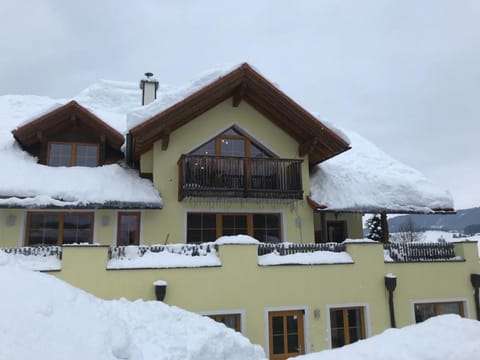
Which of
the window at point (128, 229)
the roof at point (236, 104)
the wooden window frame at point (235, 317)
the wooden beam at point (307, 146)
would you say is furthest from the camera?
the wooden beam at point (307, 146)

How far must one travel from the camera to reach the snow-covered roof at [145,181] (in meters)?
12.0

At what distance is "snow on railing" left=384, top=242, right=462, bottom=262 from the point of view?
39.2ft

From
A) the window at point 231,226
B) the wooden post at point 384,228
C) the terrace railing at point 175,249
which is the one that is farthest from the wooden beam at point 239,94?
the wooden post at point 384,228

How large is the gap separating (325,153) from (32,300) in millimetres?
12073

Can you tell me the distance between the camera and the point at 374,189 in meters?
15.2

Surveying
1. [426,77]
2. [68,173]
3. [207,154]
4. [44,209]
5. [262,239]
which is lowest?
[262,239]

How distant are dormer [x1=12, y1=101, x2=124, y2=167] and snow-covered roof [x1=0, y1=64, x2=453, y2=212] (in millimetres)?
326

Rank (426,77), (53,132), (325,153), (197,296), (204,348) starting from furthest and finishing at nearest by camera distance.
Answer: (426,77)
(325,153)
(53,132)
(197,296)
(204,348)

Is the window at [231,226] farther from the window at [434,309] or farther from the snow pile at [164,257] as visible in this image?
the window at [434,309]

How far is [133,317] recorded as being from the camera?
20.2 ft

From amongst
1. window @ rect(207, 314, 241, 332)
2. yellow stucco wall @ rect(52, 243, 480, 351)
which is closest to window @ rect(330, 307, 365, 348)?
yellow stucco wall @ rect(52, 243, 480, 351)

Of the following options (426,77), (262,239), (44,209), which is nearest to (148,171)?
(44,209)

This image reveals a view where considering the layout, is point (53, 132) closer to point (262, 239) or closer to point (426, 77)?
point (262, 239)

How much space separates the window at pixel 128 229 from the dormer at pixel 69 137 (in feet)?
7.76
